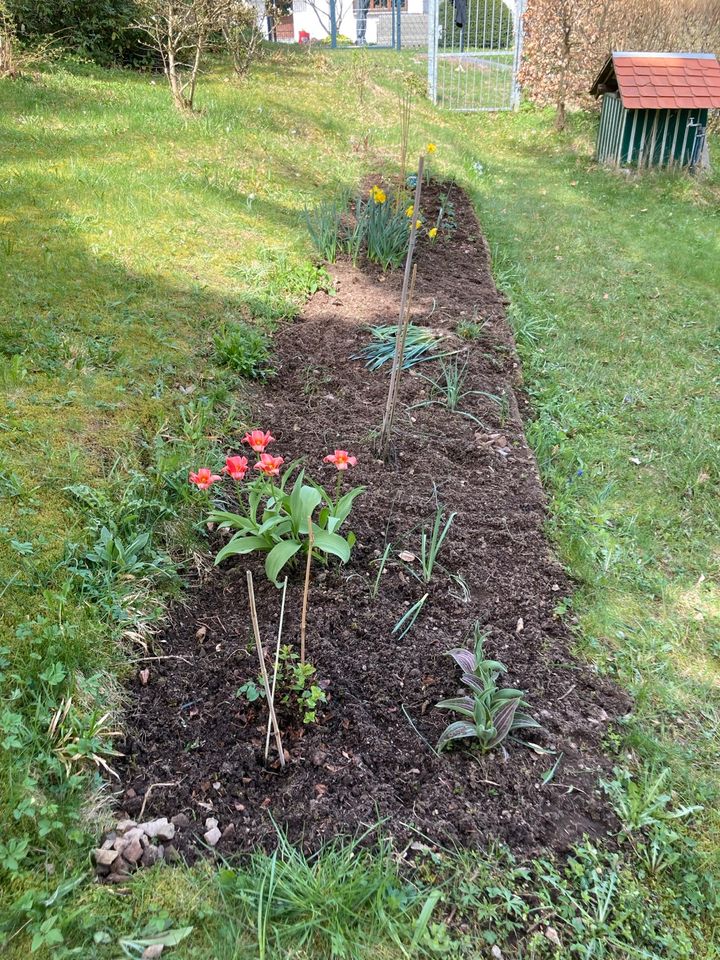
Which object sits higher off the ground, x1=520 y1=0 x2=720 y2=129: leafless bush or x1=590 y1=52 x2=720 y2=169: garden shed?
x1=520 y1=0 x2=720 y2=129: leafless bush

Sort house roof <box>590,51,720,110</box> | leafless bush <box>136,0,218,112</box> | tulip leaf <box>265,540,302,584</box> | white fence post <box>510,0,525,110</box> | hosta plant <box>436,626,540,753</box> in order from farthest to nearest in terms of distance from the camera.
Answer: white fence post <box>510,0,525,110</box> < house roof <box>590,51,720,110</box> < leafless bush <box>136,0,218,112</box> < tulip leaf <box>265,540,302,584</box> < hosta plant <box>436,626,540,753</box>

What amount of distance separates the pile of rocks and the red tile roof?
950cm

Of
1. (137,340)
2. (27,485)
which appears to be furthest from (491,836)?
(137,340)

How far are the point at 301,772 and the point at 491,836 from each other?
0.51 metres

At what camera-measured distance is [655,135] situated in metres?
9.12

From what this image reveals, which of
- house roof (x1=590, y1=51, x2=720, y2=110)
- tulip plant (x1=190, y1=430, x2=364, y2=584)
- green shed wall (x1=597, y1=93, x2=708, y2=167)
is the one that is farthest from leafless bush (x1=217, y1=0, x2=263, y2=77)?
tulip plant (x1=190, y1=430, x2=364, y2=584)

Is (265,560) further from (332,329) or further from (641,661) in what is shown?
(332,329)

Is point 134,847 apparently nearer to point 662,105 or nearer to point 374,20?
point 662,105

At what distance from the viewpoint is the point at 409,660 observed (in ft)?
7.41

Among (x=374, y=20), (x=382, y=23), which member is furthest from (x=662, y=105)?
(x=382, y=23)

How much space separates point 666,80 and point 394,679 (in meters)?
9.46

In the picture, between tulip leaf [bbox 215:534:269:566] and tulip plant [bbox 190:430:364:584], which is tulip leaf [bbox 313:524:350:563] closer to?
tulip plant [bbox 190:430:364:584]

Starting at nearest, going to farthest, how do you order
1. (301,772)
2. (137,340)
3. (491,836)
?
(491,836)
(301,772)
(137,340)

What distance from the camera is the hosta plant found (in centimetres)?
200
